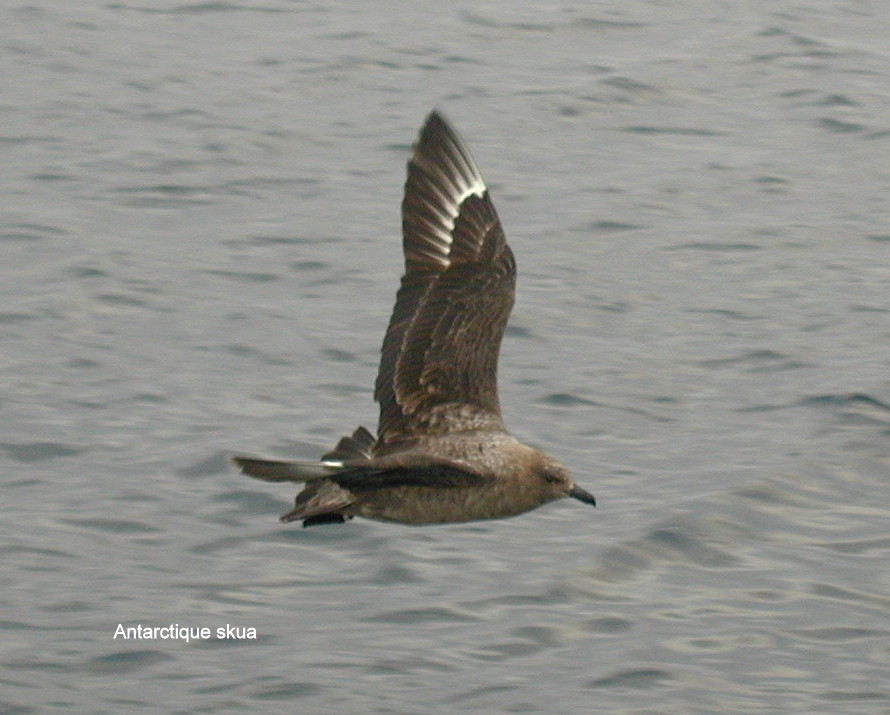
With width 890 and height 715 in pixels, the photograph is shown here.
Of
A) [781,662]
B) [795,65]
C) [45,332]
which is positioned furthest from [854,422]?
[795,65]

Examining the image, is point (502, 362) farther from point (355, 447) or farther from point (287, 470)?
point (287, 470)

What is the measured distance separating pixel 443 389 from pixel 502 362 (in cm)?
397

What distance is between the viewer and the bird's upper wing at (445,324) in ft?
31.2

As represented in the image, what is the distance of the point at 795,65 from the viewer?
66.8 feet

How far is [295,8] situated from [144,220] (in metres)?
6.82

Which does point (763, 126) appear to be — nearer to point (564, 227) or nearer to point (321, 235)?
point (564, 227)

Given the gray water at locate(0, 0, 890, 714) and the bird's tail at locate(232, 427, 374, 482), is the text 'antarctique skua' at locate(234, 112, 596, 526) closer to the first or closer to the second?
the bird's tail at locate(232, 427, 374, 482)

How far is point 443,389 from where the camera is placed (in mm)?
9539

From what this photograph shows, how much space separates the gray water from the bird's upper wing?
1.42 metres

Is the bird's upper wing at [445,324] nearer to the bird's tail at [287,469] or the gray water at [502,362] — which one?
the bird's tail at [287,469]

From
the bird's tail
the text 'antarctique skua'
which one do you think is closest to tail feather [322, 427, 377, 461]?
the text 'antarctique skua'

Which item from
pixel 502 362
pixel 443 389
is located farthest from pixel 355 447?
pixel 502 362

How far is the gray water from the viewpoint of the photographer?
1031cm

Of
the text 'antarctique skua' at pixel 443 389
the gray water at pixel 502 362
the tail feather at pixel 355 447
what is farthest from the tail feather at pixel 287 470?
the gray water at pixel 502 362
